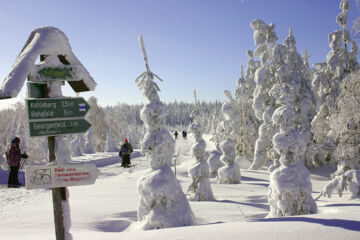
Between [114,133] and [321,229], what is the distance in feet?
143

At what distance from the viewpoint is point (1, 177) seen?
1505 cm

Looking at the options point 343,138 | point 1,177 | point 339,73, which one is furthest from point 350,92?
point 1,177

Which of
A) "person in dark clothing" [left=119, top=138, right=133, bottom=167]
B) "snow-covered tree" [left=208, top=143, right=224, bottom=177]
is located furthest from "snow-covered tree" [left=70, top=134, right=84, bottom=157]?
"snow-covered tree" [left=208, top=143, right=224, bottom=177]

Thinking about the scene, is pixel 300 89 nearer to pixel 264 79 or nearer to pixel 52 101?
pixel 264 79

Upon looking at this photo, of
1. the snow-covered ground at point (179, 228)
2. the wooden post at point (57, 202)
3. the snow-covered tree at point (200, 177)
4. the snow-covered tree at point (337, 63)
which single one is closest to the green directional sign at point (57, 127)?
the wooden post at point (57, 202)

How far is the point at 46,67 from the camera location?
11.6 ft

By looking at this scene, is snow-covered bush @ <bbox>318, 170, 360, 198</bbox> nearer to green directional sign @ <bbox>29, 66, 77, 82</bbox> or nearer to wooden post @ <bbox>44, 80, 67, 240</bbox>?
wooden post @ <bbox>44, 80, 67, 240</bbox>

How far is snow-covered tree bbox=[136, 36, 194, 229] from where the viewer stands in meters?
6.71

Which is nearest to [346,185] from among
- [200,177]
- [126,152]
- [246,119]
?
[200,177]

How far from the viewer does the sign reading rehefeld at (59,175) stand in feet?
10.6

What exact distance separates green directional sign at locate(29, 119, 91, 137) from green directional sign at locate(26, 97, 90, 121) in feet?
0.21

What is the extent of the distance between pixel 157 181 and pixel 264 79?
14.6 meters

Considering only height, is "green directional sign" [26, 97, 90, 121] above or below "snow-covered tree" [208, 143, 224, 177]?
above

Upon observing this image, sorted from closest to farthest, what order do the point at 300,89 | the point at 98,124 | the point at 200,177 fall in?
the point at 200,177 < the point at 300,89 < the point at 98,124
